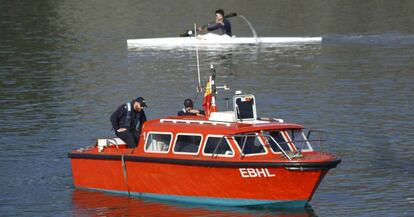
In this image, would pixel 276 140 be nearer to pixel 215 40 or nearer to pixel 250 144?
pixel 250 144

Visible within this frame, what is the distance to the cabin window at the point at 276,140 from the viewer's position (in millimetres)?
25359

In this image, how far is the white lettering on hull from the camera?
2488 centimetres

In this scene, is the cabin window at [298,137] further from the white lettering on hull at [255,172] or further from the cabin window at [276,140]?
the white lettering on hull at [255,172]

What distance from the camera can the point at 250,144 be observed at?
83.1 feet

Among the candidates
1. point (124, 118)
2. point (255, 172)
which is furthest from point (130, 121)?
point (255, 172)

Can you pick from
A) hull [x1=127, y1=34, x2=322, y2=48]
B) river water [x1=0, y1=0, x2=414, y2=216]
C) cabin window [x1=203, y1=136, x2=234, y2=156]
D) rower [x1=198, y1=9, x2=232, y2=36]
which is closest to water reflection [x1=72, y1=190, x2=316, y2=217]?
river water [x1=0, y1=0, x2=414, y2=216]

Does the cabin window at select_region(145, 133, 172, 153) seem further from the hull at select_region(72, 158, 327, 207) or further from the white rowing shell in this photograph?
the white rowing shell

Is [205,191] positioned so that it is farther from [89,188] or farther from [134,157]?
[89,188]

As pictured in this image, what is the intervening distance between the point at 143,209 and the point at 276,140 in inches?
142

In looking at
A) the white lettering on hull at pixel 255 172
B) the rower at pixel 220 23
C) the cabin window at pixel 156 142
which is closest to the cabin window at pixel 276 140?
the white lettering on hull at pixel 255 172

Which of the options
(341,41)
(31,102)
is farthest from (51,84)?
(341,41)

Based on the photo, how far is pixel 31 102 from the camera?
1708 inches

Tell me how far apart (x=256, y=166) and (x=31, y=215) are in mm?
Answer: 5695

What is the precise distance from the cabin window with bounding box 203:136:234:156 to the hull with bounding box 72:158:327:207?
348mm
